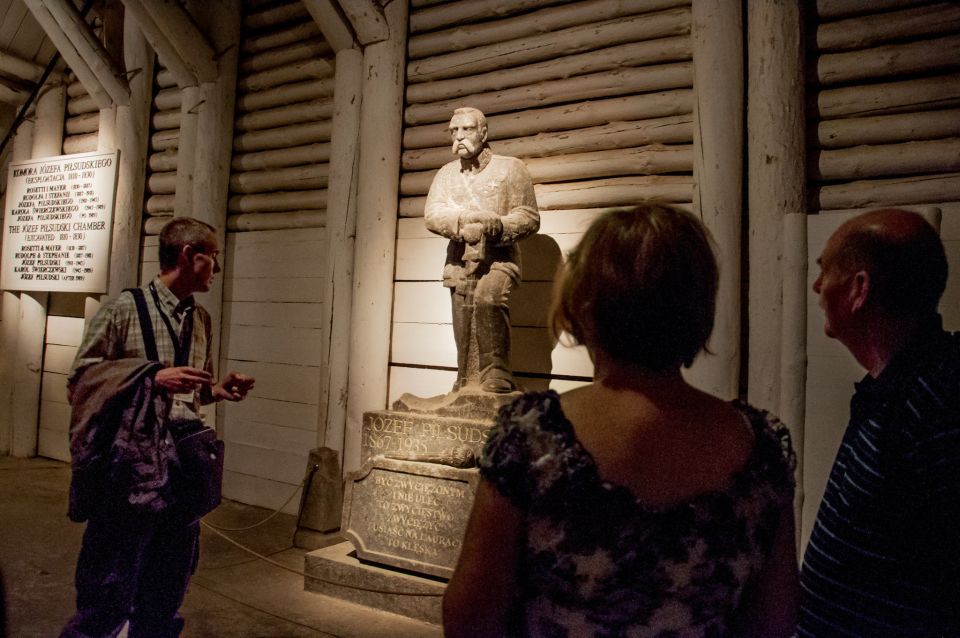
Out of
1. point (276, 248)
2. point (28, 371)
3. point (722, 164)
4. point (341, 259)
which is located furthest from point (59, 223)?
point (722, 164)

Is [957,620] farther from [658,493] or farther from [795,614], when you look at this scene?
[658,493]

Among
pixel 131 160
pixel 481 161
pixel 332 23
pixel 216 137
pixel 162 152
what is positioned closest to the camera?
pixel 481 161

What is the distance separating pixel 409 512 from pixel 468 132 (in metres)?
2.32

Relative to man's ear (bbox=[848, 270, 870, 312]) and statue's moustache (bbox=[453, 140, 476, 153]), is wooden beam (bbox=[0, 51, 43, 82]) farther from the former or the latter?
man's ear (bbox=[848, 270, 870, 312])

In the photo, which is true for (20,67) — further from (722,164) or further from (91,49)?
(722,164)

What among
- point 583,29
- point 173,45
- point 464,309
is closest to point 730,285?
point 464,309

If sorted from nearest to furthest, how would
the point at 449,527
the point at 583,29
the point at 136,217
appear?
the point at 449,527, the point at 583,29, the point at 136,217

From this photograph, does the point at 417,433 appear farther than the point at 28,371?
No

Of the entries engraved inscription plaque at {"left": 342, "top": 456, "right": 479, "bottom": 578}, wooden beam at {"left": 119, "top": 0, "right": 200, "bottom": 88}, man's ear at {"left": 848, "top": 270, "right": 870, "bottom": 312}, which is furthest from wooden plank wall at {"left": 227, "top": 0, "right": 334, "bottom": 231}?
man's ear at {"left": 848, "top": 270, "right": 870, "bottom": 312}

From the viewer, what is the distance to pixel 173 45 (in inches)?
241

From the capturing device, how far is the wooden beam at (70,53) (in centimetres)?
679

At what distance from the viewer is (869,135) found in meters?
3.95

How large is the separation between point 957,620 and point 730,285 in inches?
108

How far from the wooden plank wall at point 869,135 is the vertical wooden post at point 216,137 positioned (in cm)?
498
